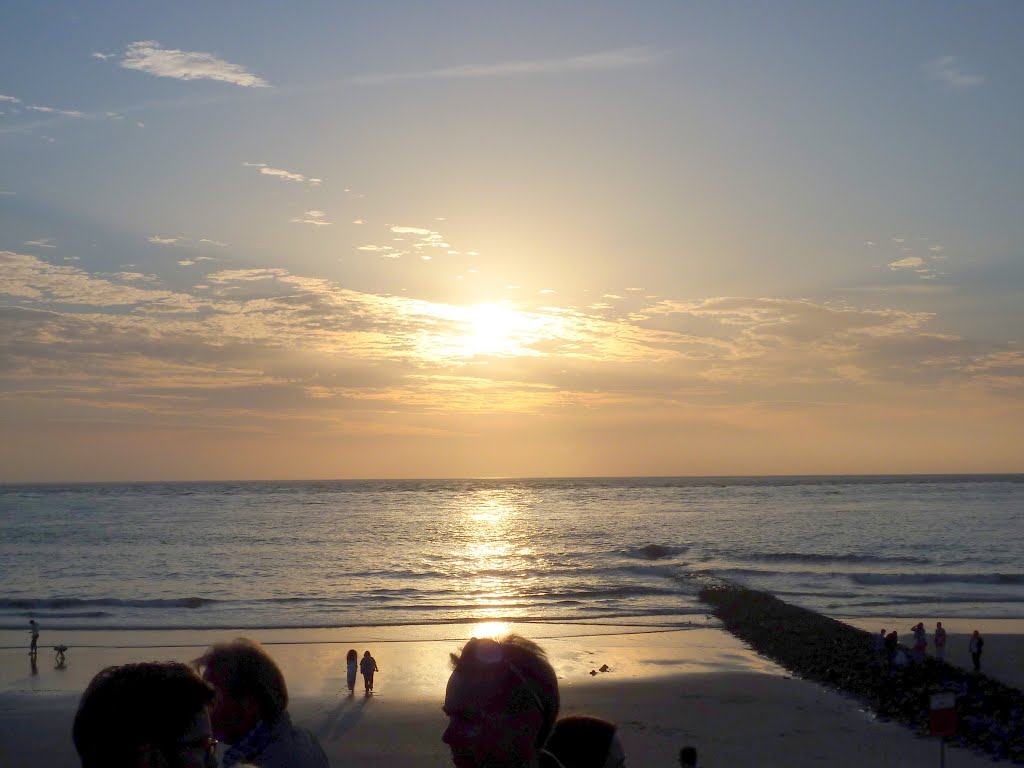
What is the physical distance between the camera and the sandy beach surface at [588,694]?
16234 mm

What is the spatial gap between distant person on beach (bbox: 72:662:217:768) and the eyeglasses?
2.20 ft

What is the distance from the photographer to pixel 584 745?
269 centimetres

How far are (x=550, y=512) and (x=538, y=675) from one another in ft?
310

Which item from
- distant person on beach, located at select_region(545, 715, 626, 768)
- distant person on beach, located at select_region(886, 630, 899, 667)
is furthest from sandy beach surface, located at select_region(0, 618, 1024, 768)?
distant person on beach, located at select_region(545, 715, 626, 768)

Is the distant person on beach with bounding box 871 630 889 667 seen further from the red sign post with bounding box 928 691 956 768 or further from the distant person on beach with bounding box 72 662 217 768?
the distant person on beach with bounding box 72 662 217 768

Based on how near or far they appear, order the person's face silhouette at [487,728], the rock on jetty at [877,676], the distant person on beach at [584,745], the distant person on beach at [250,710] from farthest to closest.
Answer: the rock on jetty at [877,676]
the distant person on beach at [250,710]
the distant person on beach at [584,745]
the person's face silhouette at [487,728]

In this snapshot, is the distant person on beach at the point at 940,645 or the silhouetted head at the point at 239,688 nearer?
the silhouetted head at the point at 239,688

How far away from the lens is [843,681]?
21.1 metres

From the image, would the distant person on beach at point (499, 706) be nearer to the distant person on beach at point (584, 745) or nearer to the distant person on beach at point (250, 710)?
the distant person on beach at point (584, 745)

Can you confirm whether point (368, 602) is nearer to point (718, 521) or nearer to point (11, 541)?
point (11, 541)

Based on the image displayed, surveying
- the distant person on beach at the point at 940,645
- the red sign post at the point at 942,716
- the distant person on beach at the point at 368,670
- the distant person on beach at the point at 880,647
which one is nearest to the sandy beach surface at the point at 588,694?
the distant person on beach at the point at 368,670

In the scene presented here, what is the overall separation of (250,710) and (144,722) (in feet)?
4.00

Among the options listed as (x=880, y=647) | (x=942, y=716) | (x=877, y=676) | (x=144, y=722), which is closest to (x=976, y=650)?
(x=880, y=647)

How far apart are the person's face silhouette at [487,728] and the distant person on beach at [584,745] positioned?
20.6 inches
